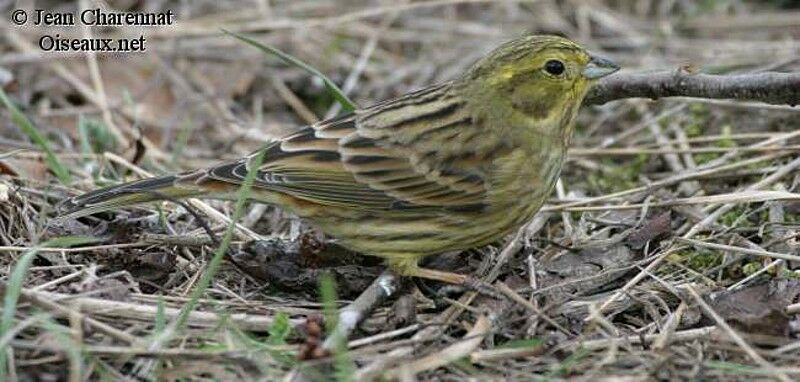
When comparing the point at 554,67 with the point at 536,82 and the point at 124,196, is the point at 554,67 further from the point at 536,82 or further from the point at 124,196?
the point at 124,196

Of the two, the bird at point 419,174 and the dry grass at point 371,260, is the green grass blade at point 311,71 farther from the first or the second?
the dry grass at point 371,260

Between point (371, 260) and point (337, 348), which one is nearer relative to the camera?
point (337, 348)

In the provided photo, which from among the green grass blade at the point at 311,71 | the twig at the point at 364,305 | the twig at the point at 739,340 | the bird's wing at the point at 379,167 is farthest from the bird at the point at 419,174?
the twig at the point at 739,340

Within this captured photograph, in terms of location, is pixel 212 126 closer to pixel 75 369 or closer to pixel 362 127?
pixel 362 127

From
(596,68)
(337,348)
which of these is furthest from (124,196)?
(596,68)

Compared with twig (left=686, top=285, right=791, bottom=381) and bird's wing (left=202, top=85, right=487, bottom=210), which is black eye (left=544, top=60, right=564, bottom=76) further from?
twig (left=686, top=285, right=791, bottom=381)

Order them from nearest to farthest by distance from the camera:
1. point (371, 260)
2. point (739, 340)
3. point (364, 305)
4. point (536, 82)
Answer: point (739, 340)
point (364, 305)
point (536, 82)
point (371, 260)
